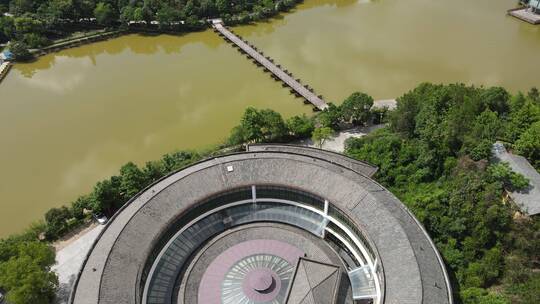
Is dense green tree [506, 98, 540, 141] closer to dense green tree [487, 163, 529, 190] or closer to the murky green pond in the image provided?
dense green tree [487, 163, 529, 190]

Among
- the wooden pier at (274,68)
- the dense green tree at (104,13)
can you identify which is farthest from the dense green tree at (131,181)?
the dense green tree at (104,13)

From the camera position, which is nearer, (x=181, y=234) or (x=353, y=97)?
(x=181, y=234)

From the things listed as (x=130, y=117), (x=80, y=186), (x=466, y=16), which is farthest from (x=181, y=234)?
(x=466, y=16)

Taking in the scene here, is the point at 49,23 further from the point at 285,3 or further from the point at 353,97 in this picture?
the point at 353,97

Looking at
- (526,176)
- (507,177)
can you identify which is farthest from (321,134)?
(526,176)

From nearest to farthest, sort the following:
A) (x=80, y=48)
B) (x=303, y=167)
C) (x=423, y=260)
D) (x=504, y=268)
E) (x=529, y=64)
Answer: (x=423, y=260), (x=504, y=268), (x=303, y=167), (x=529, y=64), (x=80, y=48)

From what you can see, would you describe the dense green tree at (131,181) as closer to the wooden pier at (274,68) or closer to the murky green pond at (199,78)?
the murky green pond at (199,78)

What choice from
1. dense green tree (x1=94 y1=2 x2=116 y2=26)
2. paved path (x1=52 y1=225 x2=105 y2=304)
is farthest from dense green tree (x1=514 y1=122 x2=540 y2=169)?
dense green tree (x1=94 y1=2 x2=116 y2=26)
